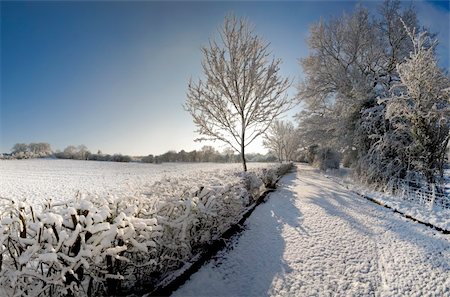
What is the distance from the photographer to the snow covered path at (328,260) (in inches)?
144

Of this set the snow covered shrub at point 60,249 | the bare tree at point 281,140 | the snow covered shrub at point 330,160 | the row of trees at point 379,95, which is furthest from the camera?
the bare tree at point 281,140

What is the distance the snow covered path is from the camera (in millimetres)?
3654

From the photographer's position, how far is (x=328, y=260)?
452cm

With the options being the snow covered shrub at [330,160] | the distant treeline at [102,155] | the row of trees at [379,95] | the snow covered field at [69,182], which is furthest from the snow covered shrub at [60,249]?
the distant treeline at [102,155]

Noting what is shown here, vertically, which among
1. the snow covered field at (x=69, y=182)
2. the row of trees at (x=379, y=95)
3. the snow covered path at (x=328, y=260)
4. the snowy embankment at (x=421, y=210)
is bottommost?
the snow covered path at (x=328, y=260)

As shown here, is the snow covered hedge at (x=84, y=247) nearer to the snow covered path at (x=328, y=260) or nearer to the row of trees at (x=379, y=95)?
the snow covered path at (x=328, y=260)

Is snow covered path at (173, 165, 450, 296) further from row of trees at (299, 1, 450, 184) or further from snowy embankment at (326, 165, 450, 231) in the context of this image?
row of trees at (299, 1, 450, 184)

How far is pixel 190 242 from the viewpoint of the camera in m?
4.36

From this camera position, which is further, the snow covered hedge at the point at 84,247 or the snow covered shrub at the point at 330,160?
the snow covered shrub at the point at 330,160

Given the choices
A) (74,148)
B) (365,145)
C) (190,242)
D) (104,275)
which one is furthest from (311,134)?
(74,148)

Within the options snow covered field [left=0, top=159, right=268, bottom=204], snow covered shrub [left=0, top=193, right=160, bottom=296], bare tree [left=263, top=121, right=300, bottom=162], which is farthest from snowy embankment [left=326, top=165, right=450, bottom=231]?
bare tree [left=263, top=121, right=300, bottom=162]

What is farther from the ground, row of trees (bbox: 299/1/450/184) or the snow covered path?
row of trees (bbox: 299/1/450/184)

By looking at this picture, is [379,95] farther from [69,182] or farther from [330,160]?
[69,182]

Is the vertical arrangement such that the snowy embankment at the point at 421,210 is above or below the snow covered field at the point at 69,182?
below
